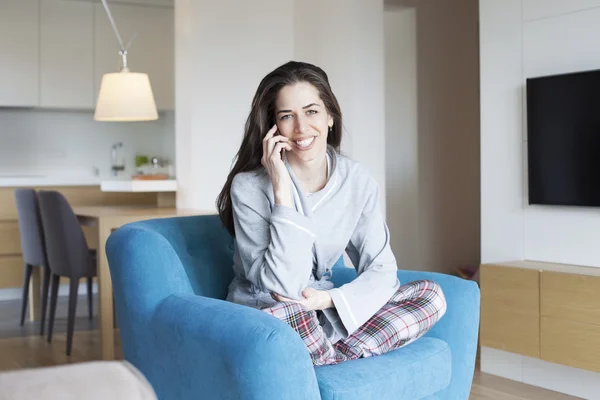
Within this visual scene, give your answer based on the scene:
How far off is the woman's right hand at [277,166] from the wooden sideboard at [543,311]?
1.70 m

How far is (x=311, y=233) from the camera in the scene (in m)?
2.16

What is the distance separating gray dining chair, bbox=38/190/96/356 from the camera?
177 inches

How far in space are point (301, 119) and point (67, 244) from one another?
105 inches

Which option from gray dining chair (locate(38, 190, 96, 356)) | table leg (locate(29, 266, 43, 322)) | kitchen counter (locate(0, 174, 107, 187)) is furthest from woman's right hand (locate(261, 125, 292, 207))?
kitchen counter (locate(0, 174, 107, 187))

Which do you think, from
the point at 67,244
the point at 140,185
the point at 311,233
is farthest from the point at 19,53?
the point at 311,233

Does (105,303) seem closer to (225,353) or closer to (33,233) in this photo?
(33,233)

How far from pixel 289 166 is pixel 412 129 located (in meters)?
3.96

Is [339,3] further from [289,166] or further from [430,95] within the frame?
[289,166]

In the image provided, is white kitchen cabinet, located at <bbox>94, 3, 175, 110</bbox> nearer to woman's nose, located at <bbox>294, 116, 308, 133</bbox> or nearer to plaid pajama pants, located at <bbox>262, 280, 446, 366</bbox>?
woman's nose, located at <bbox>294, 116, 308, 133</bbox>

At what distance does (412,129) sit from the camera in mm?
6156

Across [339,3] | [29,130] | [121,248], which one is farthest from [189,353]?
[29,130]

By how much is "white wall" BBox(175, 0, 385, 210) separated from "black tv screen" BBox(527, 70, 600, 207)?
1.54m

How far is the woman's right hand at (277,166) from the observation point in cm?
218

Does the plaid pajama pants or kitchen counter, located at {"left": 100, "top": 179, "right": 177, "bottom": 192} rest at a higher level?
kitchen counter, located at {"left": 100, "top": 179, "right": 177, "bottom": 192}
